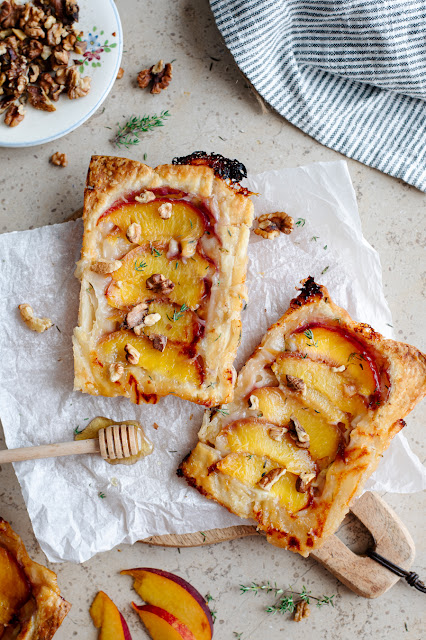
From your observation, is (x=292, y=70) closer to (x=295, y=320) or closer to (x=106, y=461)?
(x=295, y=320)

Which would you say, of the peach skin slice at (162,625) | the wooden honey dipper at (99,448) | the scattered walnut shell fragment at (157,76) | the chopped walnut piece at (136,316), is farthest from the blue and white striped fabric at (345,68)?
the peach skin slice at (162,625)

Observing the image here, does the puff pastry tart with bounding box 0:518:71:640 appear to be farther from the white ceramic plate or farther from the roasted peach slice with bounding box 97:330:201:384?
the white ceramic plate

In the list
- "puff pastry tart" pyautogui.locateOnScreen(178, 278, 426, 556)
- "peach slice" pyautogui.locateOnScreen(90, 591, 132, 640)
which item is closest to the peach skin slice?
"peach slice" pyautogui.locateOnScreen(90, 591, 132, 640)

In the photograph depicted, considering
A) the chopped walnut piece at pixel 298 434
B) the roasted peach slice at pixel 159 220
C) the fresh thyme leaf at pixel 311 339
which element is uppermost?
the roasted peach slice at pixel 159 220

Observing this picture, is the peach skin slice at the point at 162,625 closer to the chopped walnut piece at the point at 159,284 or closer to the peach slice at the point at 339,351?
the peach slice at the point at 339,351

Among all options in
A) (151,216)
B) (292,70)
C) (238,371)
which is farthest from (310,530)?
(292,70)

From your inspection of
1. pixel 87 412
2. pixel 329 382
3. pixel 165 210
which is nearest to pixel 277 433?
pixel 329 382
